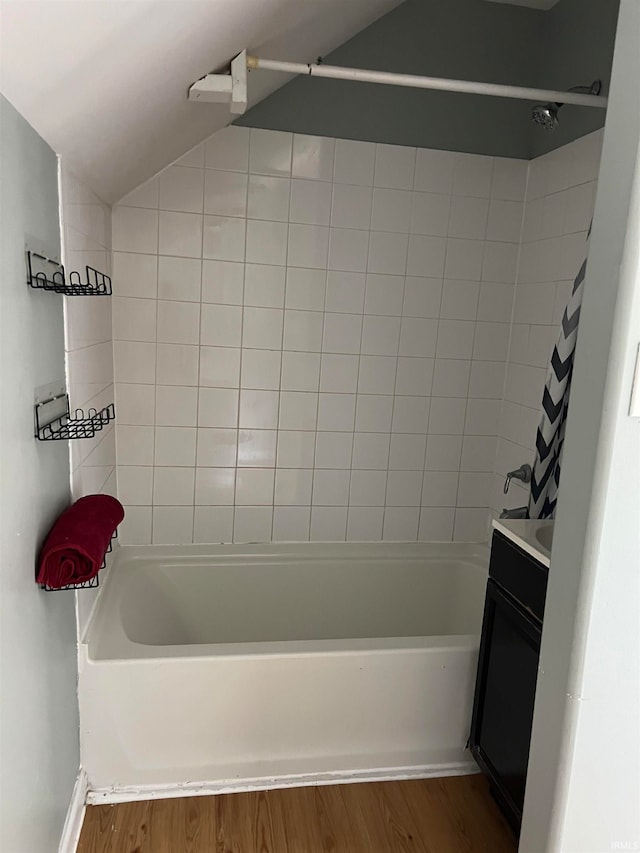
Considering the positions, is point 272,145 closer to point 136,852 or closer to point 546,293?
point 546,293

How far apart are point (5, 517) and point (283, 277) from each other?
1674mm

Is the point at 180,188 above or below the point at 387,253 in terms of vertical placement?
above

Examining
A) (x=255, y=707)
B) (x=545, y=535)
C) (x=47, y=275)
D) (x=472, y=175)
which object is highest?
(x=472, y=175)

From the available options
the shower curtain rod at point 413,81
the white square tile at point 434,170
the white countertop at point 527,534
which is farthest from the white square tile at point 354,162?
the white countertop at point 527,534

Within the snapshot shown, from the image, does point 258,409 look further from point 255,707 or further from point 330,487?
point 255,707

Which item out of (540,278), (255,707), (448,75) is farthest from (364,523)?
(448,75)

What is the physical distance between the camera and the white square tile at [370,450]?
9.28 feet

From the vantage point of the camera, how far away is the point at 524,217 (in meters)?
2.77

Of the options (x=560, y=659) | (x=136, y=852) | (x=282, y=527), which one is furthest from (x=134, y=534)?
(x=560, y=659)

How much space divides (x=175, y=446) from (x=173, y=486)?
173 millimetres

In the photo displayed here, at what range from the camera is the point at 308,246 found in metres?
2.64

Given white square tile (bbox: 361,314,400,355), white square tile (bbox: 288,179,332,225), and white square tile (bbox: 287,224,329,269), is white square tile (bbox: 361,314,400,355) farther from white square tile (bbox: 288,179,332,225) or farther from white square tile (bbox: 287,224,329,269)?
white square tile (bbox: 288,179,332,225)

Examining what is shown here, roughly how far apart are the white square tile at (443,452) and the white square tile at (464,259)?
708 millimetres

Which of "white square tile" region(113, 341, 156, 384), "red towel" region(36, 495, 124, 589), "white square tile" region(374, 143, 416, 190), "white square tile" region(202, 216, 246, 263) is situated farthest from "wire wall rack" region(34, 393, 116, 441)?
"white square tile" region(374, 143, 416, 190)
